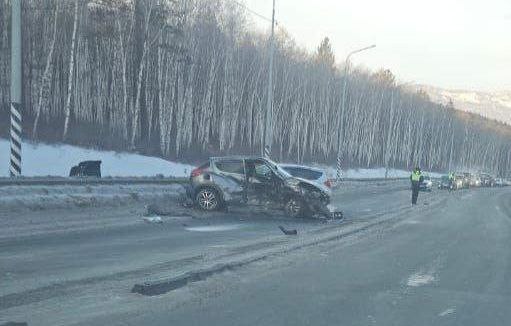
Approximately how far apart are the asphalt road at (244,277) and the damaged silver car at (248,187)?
2.37 metres

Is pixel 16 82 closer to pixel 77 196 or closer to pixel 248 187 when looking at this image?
pixel 77 196

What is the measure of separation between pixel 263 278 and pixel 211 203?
9691 millimetres

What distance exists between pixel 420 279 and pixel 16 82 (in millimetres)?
15229

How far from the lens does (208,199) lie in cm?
1895

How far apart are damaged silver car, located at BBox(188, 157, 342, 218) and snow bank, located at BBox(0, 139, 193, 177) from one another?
17.5 m

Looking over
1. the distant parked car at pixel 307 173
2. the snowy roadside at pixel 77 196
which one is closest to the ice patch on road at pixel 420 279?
the snowy roadside at pixel 77 196

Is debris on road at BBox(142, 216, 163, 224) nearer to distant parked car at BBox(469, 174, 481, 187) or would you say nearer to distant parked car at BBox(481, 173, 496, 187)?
distant parked car at BBox(469, 174, 481, 187)

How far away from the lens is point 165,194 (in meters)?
21.7

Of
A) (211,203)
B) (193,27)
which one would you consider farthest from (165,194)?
(193,27)

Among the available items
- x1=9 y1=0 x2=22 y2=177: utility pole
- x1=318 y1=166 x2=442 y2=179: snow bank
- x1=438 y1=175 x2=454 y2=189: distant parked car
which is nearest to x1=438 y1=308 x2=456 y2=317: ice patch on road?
x1=9 y1=0 x2=22 y2=177: utility pole

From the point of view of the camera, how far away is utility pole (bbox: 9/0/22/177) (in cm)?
2034

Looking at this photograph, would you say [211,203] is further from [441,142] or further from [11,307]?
[441,142]

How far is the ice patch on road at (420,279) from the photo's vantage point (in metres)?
9.45

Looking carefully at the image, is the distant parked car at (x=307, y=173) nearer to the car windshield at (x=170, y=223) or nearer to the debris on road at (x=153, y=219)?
the car windshield at (x=170, y=223)
